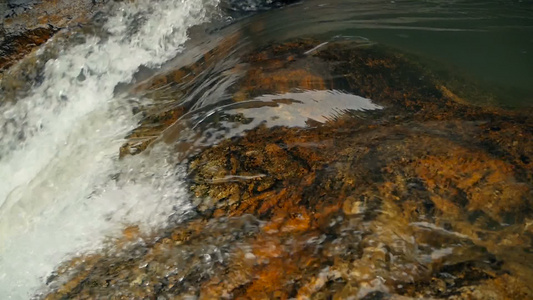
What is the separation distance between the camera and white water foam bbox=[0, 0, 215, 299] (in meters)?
2.75

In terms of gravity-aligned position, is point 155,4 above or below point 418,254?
above

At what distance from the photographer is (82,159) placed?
368 cm

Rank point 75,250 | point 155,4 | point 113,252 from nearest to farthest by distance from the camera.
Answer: point 113,252 → point 75,250 → point 155,4

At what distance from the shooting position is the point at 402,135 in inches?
114

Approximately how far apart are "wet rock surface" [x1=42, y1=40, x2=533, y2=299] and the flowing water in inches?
7.7

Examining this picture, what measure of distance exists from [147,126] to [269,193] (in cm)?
168

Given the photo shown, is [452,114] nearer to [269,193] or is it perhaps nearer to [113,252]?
[269,193]

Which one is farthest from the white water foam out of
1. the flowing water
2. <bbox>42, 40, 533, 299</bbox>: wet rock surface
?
<bbox>42, 40, 533, 299</bbox>: wet rock surface

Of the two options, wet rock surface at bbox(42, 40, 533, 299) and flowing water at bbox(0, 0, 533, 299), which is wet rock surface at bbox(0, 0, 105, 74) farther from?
wet rock surface at bbox(42, 40, 533, 299)

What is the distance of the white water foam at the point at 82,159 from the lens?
9.04 ft

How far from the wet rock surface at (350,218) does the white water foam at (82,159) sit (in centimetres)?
25

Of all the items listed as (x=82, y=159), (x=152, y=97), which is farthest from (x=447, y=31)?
(x=82, y=159)

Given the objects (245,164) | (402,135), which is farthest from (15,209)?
(402,135)

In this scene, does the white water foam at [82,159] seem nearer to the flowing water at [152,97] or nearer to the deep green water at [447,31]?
the flowing water at [152,97]
